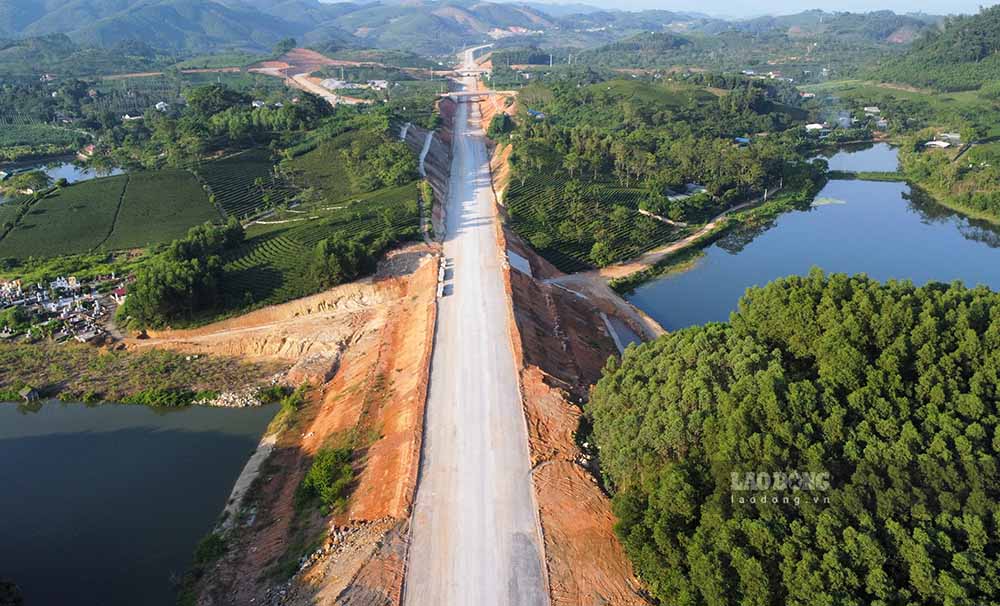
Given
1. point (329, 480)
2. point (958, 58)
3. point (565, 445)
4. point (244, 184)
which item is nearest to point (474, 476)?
point (565, 445)

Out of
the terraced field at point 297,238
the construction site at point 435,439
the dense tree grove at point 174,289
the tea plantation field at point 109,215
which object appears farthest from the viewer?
the tea plantation field at point 109,215

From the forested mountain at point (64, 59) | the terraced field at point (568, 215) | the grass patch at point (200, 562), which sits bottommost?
the grass patch at point (200, 562)

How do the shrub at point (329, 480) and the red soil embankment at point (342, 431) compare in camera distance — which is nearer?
the red soil embankment at point (342, 431)

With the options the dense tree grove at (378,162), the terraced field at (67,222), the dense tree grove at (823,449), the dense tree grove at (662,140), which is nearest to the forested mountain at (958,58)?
the dense tree grove at (662,140)

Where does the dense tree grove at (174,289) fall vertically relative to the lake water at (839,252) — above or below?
above

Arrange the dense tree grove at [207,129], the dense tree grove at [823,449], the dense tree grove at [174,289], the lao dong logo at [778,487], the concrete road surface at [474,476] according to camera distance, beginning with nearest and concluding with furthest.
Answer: the dense tree grove at [823,449] < the lao dong logo at [778,487] < the concrete road surface at [474,476] < the dense tree grove at [174,289] < the dense tree grove at [207,129]

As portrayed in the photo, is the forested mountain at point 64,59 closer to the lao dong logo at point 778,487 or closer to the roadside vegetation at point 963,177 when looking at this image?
the lao dong logo at point 778,487

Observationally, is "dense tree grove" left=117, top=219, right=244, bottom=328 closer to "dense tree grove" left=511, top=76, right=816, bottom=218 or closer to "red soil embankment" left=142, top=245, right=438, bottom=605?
"red soil embankment" left=142, top=245, right=438, bottom=605

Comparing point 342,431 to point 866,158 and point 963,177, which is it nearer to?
point 963,177
